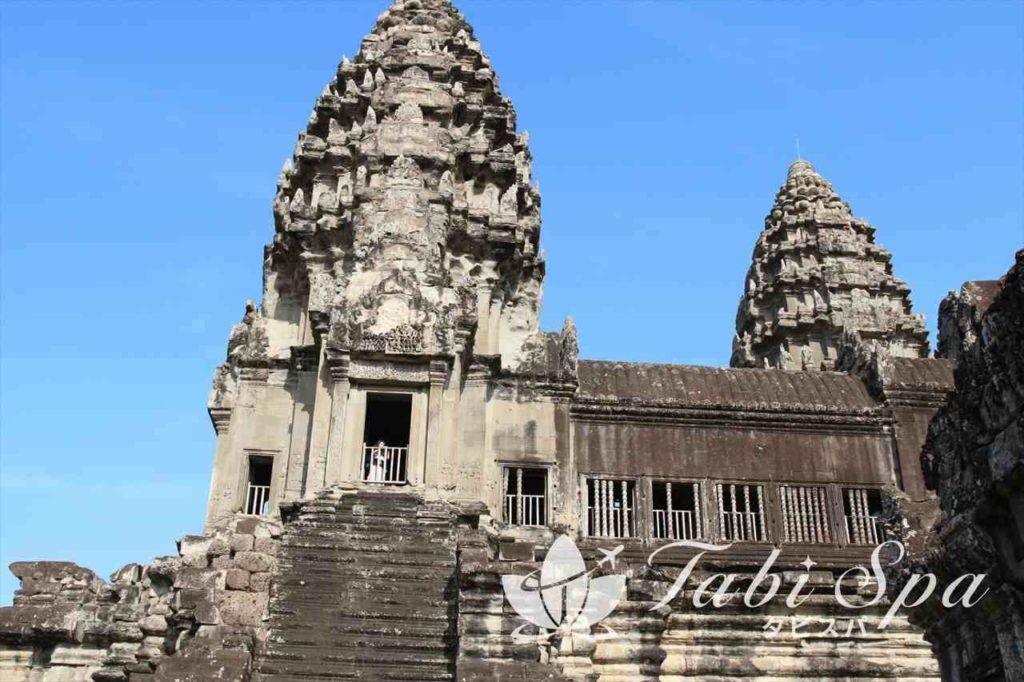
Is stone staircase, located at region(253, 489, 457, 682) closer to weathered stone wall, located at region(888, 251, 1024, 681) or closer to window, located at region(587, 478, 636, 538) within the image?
window, located at region(587, 478, 636, 538)

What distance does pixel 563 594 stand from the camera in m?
15.2

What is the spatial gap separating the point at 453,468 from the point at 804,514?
7400 mm

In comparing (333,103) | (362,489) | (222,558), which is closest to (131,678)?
(222,558)

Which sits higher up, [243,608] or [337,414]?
[337,414]

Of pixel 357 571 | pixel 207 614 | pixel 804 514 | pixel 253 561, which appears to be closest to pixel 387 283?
pixel 357 571

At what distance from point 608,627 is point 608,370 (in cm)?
864

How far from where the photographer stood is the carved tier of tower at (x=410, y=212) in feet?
66.8

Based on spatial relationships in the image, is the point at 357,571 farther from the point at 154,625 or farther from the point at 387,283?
the point at 387,283

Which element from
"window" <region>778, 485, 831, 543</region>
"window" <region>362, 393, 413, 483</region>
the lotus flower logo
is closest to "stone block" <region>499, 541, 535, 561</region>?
the lotus flower logo

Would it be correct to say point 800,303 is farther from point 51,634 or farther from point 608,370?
point 51,634

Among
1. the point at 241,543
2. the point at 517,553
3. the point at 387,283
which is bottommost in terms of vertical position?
the point at 241,543

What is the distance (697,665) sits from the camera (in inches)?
690

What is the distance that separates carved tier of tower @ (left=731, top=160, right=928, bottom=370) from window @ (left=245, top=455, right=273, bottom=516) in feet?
73.3

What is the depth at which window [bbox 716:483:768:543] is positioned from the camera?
21.5 meters
